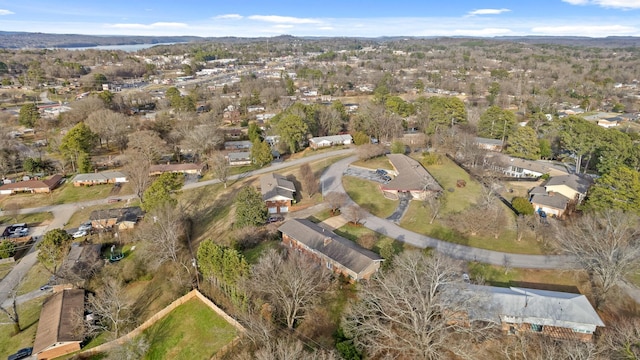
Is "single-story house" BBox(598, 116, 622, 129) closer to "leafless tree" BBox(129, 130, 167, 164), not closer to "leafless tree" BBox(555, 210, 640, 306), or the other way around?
"leafless tree" BBox(555, 210, 640, 306)

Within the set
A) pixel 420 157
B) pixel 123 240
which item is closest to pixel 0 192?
pixel 123 240

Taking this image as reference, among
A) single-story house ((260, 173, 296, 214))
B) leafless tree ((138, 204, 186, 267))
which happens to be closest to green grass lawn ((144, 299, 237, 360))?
leafless tree ((138, 204, 186, 267))

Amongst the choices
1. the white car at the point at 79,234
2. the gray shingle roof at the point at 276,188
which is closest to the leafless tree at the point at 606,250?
the gray shingle roof at the point at 276,188

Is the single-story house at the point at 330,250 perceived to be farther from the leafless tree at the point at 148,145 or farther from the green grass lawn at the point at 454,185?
the leafless tree at the point at 148,145

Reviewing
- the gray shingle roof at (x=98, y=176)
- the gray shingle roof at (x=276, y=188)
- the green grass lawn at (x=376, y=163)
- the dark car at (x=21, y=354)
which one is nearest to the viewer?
the dark car at (x=21, y=354)

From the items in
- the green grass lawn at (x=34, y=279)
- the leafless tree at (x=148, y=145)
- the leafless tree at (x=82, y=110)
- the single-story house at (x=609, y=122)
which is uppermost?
the leafless tree at (x=82, y=110)
